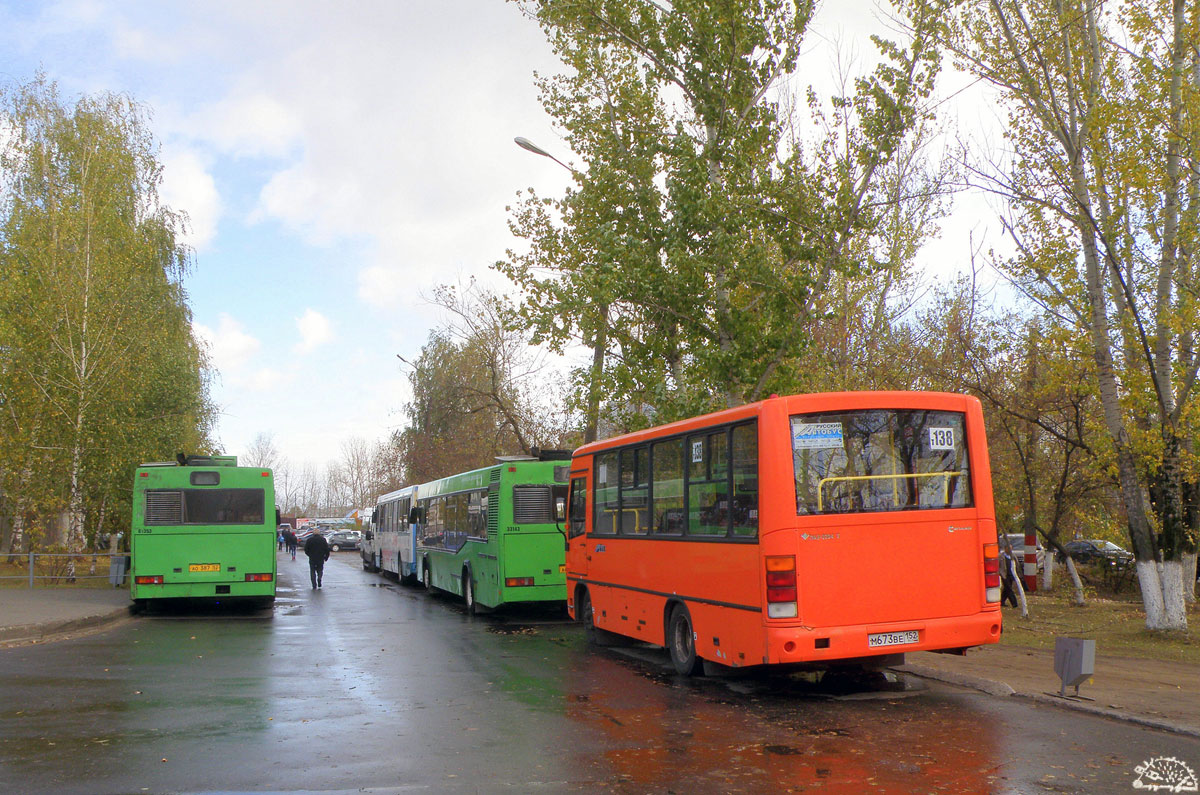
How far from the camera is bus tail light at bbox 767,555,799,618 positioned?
31.1ft

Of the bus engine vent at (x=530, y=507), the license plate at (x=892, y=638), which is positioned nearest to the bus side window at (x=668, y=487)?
the license plate at (x=892, y=638)

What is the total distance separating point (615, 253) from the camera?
18.7 m

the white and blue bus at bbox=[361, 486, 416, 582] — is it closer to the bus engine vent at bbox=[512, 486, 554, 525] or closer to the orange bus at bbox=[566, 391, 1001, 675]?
the bus engine vent at bbox=[512, 486, 554, 525]

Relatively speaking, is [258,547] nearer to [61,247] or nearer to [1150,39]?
[61,247]

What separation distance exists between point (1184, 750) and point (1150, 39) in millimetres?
12669

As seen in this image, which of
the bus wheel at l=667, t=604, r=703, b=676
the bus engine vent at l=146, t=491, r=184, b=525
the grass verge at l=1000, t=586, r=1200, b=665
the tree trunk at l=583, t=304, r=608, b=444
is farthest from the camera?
the tree trunk at l=583, t=304, r=608, b=444

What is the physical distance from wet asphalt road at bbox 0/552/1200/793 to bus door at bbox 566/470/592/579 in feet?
6.63

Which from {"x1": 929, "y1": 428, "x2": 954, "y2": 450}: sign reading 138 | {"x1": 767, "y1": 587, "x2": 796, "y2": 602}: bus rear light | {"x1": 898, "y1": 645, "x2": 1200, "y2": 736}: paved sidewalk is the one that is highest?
{"x1": 929, "y1": 428, "x2": 954, "y2": 450}: sign reading 138

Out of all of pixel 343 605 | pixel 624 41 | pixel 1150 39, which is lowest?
pixel 343 605

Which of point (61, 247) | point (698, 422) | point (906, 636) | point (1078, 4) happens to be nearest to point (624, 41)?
point (1078, 4)

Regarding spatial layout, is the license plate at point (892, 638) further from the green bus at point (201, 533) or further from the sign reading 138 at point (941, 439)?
the green bus at point (201, 533)

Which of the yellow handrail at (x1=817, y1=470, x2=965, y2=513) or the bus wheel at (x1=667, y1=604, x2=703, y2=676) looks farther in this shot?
the bus wheel at (x1=667, y1=604, x2=703, y2=676)

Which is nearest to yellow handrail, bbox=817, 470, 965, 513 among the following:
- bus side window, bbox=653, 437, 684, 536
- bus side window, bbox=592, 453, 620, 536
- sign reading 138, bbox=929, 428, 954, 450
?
sign reading 138, bbox=929, 428, 954, 450

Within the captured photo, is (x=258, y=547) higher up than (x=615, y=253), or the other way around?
(x=615, y=253)
